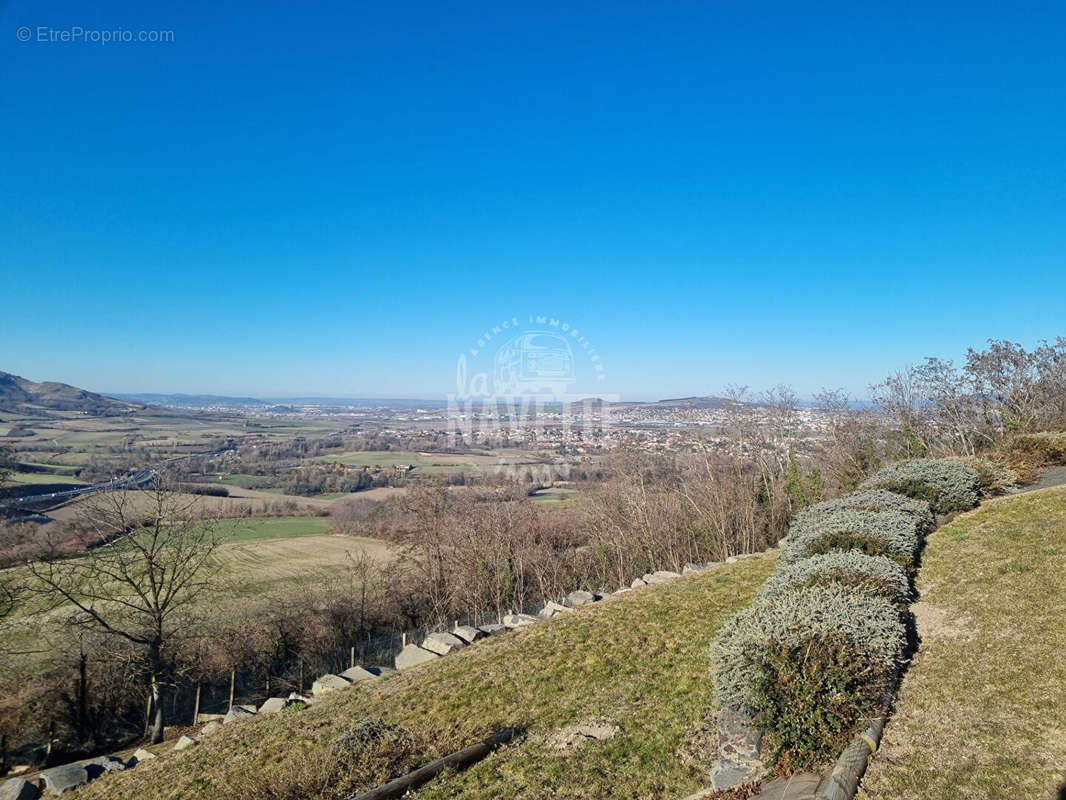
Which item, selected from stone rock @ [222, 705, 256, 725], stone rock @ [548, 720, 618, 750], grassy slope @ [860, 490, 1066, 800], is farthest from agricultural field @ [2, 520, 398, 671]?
grassy slope @ [860, 490, 1066, 800]

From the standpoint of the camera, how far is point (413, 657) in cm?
950

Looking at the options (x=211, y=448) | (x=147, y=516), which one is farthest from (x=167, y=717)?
(x=211, y=448)

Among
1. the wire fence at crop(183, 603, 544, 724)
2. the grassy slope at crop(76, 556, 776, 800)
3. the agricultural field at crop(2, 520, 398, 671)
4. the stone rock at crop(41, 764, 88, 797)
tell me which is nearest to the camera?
the grassy slope at crop(76, 556, 776, 800)

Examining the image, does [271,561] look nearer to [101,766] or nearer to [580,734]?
[101,766]

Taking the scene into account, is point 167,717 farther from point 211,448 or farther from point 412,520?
point 211,448

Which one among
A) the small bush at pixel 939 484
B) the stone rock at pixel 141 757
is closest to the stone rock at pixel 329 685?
the stone rock at pixel 141 757

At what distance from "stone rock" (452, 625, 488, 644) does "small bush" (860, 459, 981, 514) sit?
28.8 feet

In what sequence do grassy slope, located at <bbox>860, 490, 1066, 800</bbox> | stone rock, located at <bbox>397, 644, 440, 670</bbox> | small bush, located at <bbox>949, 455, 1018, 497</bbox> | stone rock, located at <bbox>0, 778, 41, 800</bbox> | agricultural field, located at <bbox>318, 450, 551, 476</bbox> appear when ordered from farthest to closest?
agricultural field, located at <bbox>318, 450, 551, 476</bbox> < small bush, located at <bbox>949, 455, 1018, 497</bbox> < stone rock, located at <bbox>397, 644, 440, 670</bbox> < stone rock, located at <bbox>0, 778, 41, 800</bbox> < grassy slope, located at <bbox>860, 490, 1066, 800</bbox>

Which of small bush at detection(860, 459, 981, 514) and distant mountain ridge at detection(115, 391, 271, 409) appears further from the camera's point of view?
distant mountain ridge at detection(115, 391, 271, 409)

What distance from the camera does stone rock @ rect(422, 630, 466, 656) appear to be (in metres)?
9.55

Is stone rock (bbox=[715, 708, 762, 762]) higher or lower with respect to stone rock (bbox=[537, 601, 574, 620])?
higher

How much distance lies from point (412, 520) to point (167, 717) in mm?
11093

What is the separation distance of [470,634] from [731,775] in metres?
6.60

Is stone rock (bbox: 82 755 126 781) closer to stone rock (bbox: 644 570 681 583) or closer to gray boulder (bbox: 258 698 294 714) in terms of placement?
gray boulder (bbox: 258 698 294 714)
